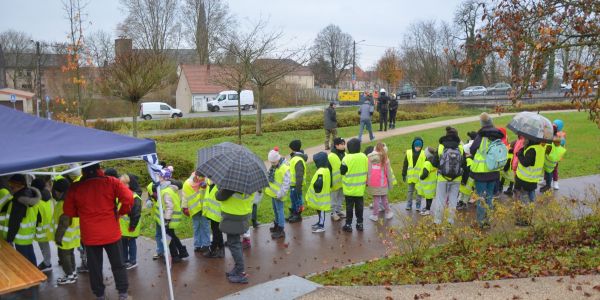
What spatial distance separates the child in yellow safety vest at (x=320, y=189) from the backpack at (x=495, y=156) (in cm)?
269

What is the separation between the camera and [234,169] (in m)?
6.27

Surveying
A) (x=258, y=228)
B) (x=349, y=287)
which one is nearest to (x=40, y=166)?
(x=349, y=287)

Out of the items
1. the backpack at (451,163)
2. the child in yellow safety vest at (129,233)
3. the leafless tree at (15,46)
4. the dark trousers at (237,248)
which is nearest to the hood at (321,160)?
the backpack at (451,163)

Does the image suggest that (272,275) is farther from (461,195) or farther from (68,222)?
(461,195)

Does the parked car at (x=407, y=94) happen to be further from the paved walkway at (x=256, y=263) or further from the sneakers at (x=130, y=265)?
the sneakers at (x=130, y=265)

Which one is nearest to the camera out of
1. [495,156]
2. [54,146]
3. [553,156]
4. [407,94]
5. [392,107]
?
[54,146]

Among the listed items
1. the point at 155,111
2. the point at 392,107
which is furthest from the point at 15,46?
the point at 392,107

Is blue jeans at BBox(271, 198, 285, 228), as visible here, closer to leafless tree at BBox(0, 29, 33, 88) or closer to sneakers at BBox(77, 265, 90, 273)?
sneakers at BBox(77, 265, 90, 273)

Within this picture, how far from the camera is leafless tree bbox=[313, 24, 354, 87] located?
84.6 metres

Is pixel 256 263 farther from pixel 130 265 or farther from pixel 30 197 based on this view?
pixel 30 197

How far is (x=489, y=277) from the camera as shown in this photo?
6387 millimetres

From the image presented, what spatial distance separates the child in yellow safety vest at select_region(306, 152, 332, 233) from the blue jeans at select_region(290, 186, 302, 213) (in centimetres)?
54

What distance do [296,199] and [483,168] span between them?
3.41 metres

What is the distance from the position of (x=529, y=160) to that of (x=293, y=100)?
44671 mm
